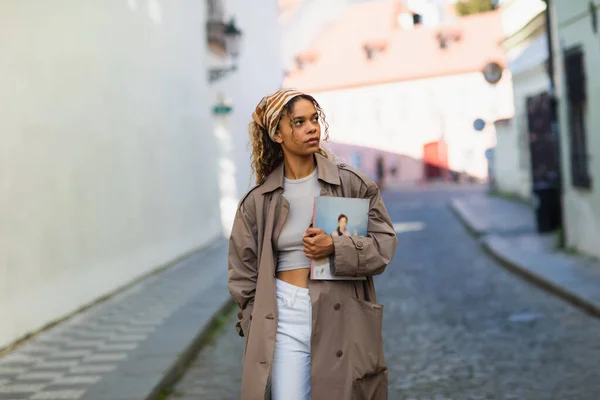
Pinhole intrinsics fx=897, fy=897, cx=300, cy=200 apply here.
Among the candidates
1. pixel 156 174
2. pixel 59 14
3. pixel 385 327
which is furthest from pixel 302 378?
pixel 156 174

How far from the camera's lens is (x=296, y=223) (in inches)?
125

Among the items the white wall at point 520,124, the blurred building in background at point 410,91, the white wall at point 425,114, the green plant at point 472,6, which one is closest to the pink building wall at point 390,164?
the blurred building in background at point 410,91

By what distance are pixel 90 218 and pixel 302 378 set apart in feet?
24.3

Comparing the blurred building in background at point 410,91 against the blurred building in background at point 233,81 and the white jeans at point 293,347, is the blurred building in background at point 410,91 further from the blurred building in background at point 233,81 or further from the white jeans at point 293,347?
the white jeans at point 293,347

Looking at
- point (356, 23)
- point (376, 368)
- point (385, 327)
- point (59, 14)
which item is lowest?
point (385, 327)

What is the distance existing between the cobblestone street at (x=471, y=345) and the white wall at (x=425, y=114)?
38.0 metres

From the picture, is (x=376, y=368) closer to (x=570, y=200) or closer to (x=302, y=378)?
(x=302, y=378)

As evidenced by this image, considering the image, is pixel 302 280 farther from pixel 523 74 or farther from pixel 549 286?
pixel 523 74

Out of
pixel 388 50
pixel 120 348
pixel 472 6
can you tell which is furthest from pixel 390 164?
pixel 120 348

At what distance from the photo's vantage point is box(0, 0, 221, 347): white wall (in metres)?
8.06

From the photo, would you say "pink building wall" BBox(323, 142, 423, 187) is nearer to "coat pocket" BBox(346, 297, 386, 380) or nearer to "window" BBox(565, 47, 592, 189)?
"window" BBox(565, 47, 592, 189)

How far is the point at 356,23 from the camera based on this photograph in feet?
187

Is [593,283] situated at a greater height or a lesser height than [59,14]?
lesser

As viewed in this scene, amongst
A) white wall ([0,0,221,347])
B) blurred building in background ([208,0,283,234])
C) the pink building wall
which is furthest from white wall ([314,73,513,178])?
white wall ([0,0,221,347])
